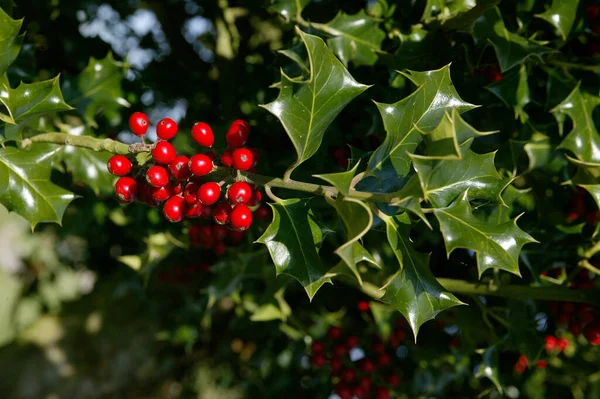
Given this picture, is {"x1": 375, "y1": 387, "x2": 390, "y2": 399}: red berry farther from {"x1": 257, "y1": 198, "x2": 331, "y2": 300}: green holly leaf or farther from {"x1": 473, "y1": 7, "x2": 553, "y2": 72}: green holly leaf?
{"x1": 473, "y1": 7, "x2": 553, "y2": 72}: green holly leaf

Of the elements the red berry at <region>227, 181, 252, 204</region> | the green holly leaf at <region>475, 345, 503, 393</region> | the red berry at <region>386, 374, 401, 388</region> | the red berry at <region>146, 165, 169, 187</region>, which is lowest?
the red berry at <region>386, 374, 401, 388</region>

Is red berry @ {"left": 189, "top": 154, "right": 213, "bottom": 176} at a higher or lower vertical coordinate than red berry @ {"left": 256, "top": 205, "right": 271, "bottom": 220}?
higher

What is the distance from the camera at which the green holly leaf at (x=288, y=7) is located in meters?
1.40

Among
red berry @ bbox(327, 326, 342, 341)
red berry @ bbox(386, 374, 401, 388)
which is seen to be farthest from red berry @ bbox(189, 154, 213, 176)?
red berry @ bbox(386, 374, 401, 388)

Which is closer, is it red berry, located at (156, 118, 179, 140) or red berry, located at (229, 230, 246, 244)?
red berry, located at (156, 118, 179, 140)

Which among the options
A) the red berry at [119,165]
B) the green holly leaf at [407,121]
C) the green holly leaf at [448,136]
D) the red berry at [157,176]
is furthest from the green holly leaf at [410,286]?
the red berry at [119,165]

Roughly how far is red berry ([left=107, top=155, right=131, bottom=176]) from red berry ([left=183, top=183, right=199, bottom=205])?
0.45 ft

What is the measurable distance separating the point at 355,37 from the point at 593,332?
112 cm

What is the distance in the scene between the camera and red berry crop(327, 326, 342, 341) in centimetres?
221

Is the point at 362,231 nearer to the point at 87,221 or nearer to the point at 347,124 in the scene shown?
the point at 347,124

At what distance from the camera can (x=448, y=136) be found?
727 millimetres

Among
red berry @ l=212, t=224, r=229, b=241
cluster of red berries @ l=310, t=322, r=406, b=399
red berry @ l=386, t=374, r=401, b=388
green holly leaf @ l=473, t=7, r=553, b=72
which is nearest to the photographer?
green holly leaf @ l=473, t=7, r=553, b=72

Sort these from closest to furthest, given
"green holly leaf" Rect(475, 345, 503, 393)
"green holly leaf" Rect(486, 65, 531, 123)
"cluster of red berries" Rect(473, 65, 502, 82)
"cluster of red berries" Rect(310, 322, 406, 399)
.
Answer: "green holly leaf" Rect(486, 65, 531, 123)
"cluster of red berries" Rect(473, 65, 502, 82)
"green holly leaf" Rect(475, 345, 503, 393)
"cluster of red berries" Rect(310, 322, 406, 399)

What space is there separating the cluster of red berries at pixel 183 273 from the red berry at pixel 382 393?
979 mm
